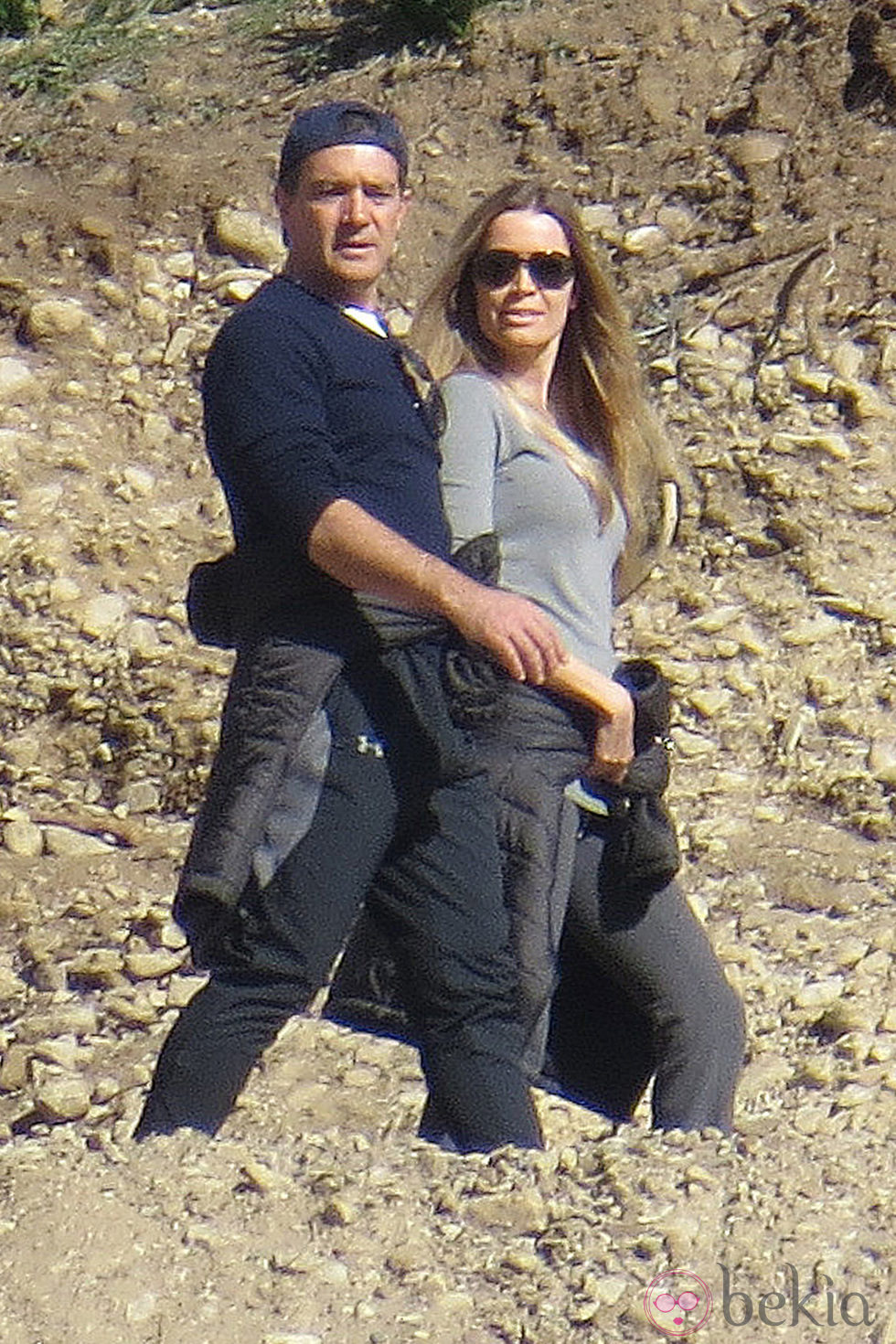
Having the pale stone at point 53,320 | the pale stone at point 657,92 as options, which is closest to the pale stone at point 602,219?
the pale stone at point 657,92

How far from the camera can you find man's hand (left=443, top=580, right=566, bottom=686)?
333cm

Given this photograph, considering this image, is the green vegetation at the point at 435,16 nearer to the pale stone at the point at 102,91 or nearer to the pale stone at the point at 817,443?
the pale stone at the point at 102,91

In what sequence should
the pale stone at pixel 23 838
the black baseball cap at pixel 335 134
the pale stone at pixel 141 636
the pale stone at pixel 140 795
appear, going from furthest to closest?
the pale stone at pixel 141 636 < the pale stone at pixel 140 795 < the pale stone at pixel 23 838 < the black baseball cap at pixel 335 134

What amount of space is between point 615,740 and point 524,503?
0.40 metres

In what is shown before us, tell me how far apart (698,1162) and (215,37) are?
502 centimetres

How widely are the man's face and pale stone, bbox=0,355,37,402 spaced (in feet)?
10.2

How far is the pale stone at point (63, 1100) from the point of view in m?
4.68

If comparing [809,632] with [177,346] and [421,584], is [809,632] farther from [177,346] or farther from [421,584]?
[421,584]

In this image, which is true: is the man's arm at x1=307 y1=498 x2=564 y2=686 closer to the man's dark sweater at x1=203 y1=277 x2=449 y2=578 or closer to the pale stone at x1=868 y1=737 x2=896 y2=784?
the man's dark sweater at x1=203 y1=277 x2=449 y2=578

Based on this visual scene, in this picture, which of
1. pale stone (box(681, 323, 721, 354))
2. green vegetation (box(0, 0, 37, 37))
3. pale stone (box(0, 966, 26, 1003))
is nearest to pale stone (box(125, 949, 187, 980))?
pale stone (box(0, 966, 26, 1003))

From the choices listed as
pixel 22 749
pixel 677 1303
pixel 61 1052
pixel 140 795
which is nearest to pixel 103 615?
pixel 22 749

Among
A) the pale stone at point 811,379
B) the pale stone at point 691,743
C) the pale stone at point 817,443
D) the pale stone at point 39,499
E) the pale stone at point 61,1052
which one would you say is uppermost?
the pale stone at point 811,379

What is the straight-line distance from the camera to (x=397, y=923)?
3.47m

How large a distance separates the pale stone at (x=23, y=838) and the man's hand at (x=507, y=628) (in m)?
2.56
